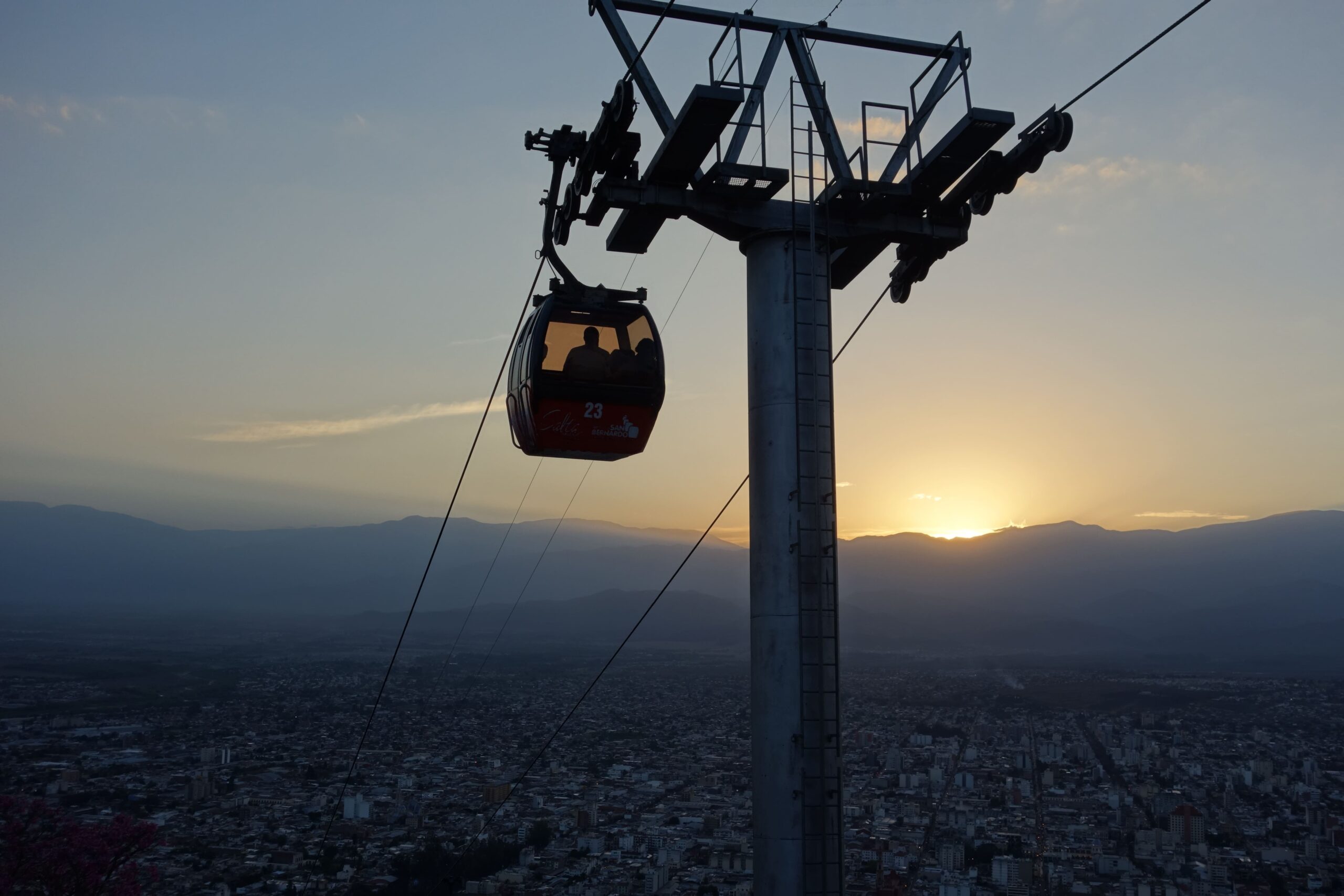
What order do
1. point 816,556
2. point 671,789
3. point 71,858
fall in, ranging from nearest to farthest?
point 816,556 → point 71,858 → point 671,789

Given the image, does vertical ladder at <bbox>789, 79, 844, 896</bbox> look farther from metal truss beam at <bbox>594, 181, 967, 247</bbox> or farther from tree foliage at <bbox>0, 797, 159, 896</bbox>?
tree foliage at <bbox>0, 797, 159, 896</bbox>

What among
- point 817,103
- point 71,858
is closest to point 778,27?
point 817,103

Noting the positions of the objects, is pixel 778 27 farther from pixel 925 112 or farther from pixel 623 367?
pixel 623 367

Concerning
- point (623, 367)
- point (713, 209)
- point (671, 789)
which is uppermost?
point (713, 209)

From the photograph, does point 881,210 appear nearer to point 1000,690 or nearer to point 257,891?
point 257,891

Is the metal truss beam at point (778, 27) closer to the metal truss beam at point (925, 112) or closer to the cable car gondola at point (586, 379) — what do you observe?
the metal truss beam at point (925, 112)

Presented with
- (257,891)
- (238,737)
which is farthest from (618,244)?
(238,737)
